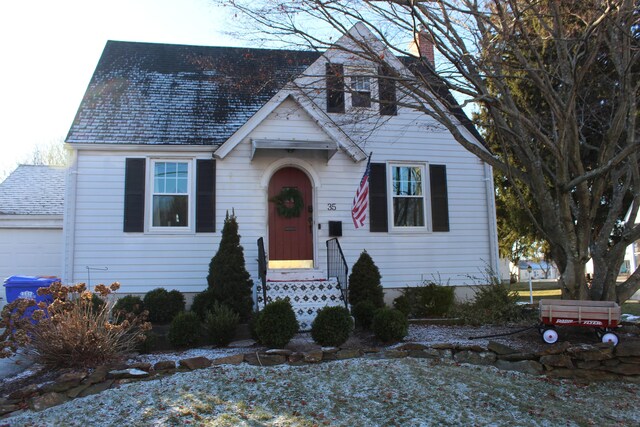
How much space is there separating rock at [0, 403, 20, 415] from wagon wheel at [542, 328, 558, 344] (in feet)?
21.1

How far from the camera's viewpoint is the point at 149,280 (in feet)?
32.6

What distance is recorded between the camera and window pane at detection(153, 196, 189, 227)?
10.2 metres

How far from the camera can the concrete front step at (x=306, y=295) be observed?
8516 millimetres

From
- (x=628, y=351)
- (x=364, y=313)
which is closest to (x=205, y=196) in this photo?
(x=364, y=313)

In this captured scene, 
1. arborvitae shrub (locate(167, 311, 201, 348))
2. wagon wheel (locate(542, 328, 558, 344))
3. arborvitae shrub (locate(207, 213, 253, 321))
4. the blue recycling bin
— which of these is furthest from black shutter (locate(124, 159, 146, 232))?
wagon wheel (locate(542, 328, 558, 344))

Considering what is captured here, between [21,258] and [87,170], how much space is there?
4.91 metres

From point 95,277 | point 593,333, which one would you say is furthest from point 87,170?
point 593,333

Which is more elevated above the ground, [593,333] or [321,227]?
[321,227]

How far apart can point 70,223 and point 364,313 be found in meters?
6.02

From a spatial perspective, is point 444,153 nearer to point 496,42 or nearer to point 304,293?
point 496,42

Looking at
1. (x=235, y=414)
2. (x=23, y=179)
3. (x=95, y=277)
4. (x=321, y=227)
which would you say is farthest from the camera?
(x=23, y=179)

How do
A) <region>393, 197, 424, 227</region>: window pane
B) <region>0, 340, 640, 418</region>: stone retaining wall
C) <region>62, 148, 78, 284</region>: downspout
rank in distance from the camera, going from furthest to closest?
1. <region>393, 197, 424, 227</region>: window pane
2. <region>62, 148, 78, 284</region>: downspout
3. <region>0, 340, 640, 418</region>: stone retaining wall

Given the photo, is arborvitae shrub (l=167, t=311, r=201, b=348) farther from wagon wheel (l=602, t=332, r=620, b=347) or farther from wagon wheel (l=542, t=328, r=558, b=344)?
wagon wheel (l=602, t=332, r=620, b=347)

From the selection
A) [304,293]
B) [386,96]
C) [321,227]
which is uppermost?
[386,96]
